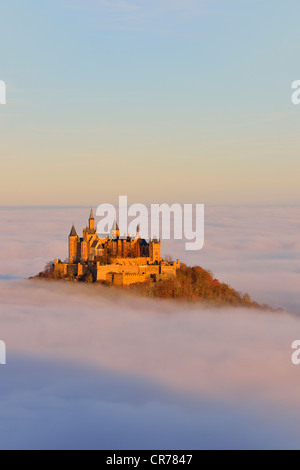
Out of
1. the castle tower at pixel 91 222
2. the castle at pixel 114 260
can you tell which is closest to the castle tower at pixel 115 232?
the castle at pixel 114 260

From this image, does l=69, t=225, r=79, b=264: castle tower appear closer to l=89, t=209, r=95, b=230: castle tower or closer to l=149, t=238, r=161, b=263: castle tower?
l=89, t=209, r=95, b=230: castle tower

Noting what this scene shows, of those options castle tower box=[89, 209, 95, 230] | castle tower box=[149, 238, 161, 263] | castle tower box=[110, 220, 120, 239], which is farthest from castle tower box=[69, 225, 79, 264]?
castle tower box=[149, 238, 161, 263]

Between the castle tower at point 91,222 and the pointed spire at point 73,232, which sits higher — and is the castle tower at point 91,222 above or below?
above

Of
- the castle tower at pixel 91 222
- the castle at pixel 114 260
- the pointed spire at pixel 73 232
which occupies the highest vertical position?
the castle tower at pixel 91 222

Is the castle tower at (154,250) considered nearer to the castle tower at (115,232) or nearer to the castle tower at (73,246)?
the castle tower at (115,232)

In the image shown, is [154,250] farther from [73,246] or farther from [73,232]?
[73,232]

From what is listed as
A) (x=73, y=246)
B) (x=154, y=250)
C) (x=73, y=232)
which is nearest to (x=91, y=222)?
(x=73, y=232)
